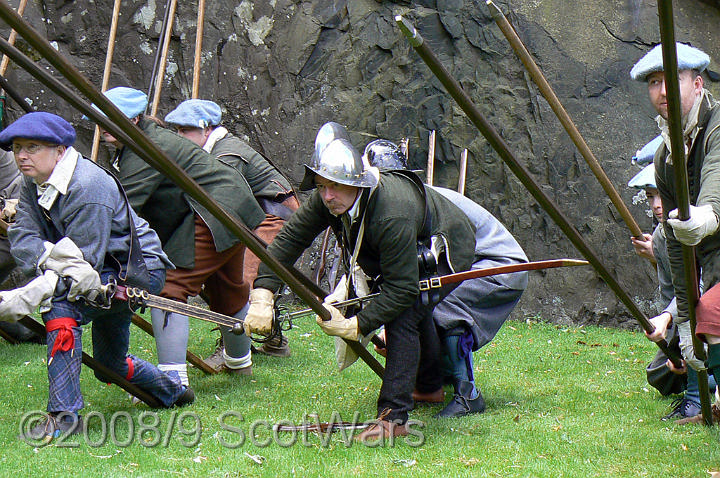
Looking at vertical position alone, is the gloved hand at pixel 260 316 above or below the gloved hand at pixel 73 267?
below

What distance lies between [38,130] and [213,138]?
2240mm

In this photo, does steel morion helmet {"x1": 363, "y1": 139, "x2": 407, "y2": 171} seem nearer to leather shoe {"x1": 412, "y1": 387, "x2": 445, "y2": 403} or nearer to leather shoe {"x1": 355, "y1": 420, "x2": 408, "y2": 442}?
leather shoe {"x1": 412, "y1": 387, "x2": 445, "y2": 403}

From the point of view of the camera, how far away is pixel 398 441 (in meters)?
4.20

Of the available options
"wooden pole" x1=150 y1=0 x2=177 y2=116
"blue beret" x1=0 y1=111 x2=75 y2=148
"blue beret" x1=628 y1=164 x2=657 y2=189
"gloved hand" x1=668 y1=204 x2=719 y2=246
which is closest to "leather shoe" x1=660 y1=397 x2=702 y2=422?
"blue beret" x1=628 y1=164 x2=657 y2=189

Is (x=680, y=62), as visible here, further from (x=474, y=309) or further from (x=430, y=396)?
(x=430, y=396)

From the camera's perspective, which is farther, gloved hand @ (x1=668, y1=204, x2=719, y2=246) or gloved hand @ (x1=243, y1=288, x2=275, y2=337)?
gloved hand @ (x1=243, y1=288, x2=275, y2=337)

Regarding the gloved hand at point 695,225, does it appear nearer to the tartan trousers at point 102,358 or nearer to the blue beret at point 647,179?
the blue beret at point 647,179

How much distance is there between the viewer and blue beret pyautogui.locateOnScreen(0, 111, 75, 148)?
415cm

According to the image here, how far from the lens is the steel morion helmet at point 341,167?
161 inches

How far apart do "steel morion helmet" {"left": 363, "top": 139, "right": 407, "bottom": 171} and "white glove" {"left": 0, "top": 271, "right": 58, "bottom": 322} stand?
303cm

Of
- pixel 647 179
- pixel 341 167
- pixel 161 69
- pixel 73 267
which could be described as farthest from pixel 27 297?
pixel 161 69

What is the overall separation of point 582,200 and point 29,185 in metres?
5.91

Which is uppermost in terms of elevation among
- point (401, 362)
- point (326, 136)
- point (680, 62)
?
point (680, 62)

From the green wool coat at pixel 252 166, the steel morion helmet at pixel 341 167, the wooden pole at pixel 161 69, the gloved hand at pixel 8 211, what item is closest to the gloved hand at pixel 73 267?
the steel morion helmet at pixel 341 167
